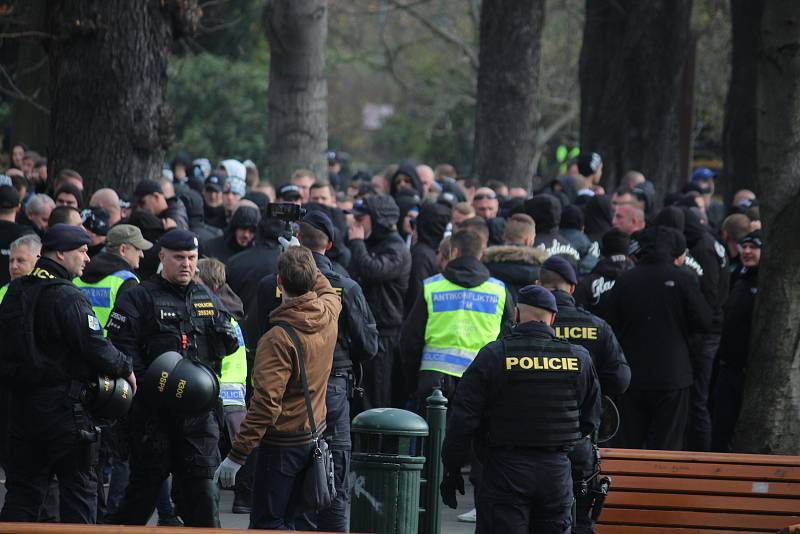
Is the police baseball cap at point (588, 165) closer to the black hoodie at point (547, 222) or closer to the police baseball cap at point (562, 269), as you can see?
the black hoodie at point (547, 222)

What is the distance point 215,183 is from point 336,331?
7246 mm

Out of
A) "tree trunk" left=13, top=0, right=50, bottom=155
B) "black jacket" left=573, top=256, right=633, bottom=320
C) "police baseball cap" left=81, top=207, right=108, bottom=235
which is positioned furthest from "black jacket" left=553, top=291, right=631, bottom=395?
"tree trunk" left=13, top=0, right=50, bottom=155

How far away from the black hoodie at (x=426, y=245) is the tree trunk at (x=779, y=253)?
294 centimetres

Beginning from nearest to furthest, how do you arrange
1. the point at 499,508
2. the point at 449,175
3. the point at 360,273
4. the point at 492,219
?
the point at 499,508
the point at 360,273
the point at 492,219
the point at 449,175

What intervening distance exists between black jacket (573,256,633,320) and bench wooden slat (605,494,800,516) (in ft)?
8.76

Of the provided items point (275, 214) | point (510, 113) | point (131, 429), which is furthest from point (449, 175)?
point (131, 429)

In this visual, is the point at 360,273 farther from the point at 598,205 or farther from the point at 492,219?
the point at 598,205

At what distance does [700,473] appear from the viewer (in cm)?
773

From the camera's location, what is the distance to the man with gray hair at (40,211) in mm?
11391

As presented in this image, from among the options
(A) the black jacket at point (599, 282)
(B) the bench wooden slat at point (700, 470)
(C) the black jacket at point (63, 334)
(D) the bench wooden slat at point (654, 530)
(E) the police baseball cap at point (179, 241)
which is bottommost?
(D) the bench wooden slat at point (654, 530)

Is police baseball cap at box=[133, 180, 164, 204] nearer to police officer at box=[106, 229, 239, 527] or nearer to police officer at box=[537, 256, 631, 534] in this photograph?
police officer at box=[106, 229, 239, 527]

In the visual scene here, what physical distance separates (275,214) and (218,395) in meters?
1.63

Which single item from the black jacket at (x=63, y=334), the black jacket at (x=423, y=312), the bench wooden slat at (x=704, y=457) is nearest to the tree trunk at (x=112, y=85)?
the black jacket at (x=423, y=312)

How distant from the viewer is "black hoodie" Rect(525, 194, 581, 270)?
1138 cm
